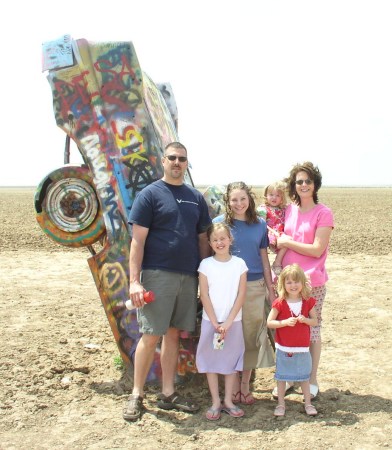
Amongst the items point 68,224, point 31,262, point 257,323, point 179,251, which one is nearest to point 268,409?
point 257,323

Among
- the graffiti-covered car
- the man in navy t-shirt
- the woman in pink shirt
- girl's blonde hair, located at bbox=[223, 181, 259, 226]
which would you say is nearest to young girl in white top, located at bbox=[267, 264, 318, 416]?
the woman in pink shirt

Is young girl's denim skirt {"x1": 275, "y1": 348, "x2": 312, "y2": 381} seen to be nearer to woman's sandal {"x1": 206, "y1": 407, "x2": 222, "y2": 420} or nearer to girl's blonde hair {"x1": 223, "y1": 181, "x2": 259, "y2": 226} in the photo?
woman's sandal {"x1": 206, "y1": 407, "x2": 222, "y2": 420}

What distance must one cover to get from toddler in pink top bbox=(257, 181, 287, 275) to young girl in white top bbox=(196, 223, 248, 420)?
0.53m

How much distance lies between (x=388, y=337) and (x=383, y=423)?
2830 mm

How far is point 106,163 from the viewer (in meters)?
5.73

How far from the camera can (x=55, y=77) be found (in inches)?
225

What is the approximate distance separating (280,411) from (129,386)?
1555 millimetres

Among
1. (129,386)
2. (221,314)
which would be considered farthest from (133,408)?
(221,314)

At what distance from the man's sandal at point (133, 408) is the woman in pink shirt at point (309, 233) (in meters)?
1.54

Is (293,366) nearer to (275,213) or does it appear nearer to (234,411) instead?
(234,411)

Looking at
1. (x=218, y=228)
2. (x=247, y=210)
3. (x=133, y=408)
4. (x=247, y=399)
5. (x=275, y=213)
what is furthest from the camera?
(x=275, y=213)

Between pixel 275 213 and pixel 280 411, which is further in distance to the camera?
pixel 275 213

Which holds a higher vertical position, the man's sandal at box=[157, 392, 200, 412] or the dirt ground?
the man's sandal at box=[157, 392, 200, 412]

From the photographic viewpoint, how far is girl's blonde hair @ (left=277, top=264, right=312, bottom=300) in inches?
193
